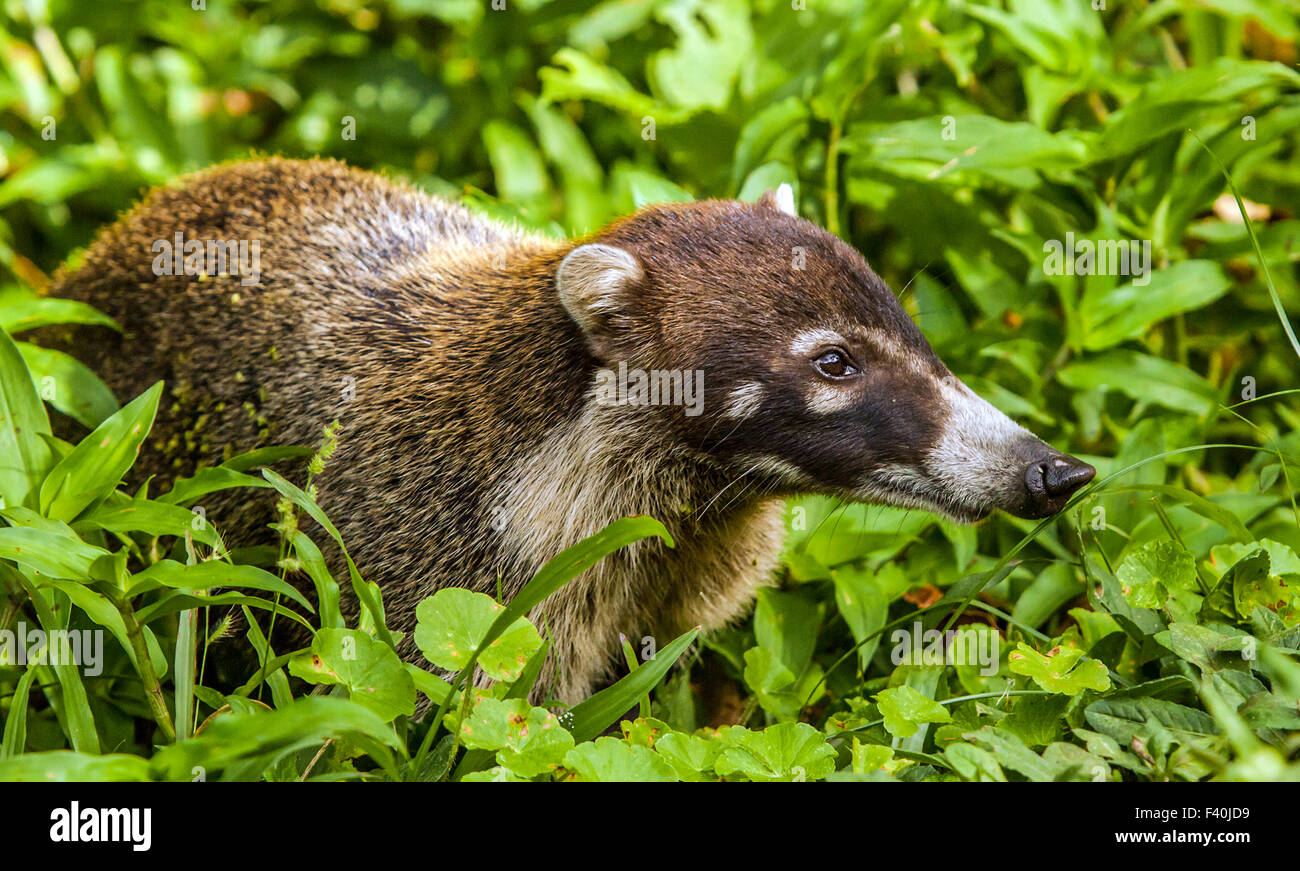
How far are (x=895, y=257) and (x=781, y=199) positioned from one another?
2.12 meters

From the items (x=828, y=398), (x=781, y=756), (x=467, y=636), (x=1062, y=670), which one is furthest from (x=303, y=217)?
(x=1062, y=670)

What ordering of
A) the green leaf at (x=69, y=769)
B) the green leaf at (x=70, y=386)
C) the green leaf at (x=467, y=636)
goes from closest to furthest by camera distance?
the green leaf at (x=69, y=769)
the green leaf at (x=467, y=636)
the green leaf at (x=70, y=386)

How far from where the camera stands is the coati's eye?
3.85m

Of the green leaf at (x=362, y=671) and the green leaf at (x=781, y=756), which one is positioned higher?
the green leaf at (x=362, y=671)

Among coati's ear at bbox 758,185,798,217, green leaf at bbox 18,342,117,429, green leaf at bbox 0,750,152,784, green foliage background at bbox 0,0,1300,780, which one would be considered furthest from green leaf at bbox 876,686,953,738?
green leaf at bbox 18,342,117,429

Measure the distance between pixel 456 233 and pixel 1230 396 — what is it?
A: 3.76 metres

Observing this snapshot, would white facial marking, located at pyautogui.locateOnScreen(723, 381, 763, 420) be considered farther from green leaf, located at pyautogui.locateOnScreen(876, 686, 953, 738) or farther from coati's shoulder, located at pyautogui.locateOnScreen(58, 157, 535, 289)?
coati's shoulder, located at pyautogui.locateOnScreen(58, 157, 535, 289)

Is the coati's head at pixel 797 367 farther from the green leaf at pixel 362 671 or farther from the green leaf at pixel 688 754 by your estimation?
the green leaf at pixel 362 671

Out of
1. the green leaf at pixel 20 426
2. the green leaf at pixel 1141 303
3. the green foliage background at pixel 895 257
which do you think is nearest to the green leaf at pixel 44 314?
the green foliage background at pixel 895 257

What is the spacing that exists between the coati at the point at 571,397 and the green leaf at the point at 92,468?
2.44 ft

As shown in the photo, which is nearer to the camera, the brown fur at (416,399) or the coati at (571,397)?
the coati at (571,397)

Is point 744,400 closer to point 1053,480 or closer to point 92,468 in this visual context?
point 1053,480

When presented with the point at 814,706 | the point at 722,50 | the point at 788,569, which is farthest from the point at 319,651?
the point at 722,50

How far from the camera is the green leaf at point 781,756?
3248 mm
